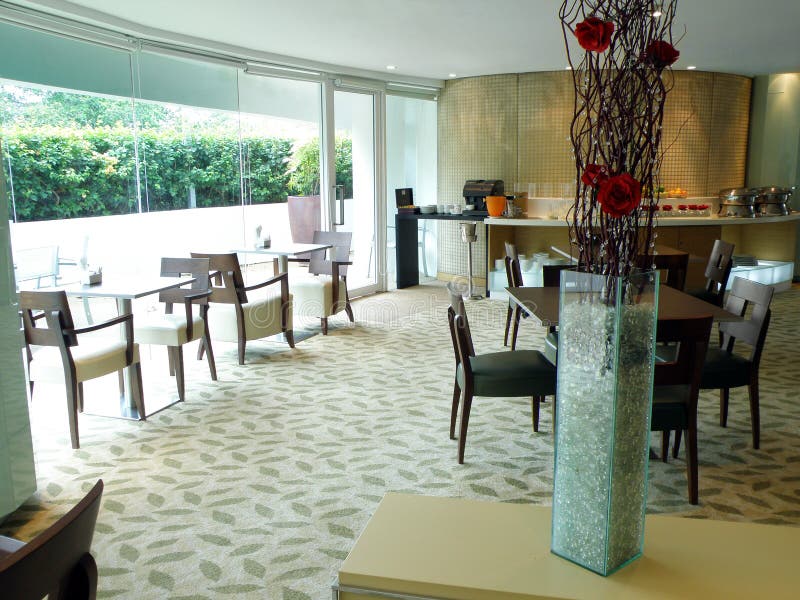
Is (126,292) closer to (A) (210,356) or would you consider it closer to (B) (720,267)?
(A) (210,356)

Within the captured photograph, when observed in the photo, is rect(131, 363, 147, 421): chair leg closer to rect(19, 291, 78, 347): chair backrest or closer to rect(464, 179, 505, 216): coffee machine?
rect(19, 291, 78, 347): chair backrest

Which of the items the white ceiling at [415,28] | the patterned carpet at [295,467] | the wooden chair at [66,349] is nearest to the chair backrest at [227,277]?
the patterned carpet at [295,467]

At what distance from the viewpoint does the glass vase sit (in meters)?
1.77

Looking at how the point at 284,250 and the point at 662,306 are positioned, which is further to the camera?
the point at 284,250

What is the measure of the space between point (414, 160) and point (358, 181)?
4.75 ft

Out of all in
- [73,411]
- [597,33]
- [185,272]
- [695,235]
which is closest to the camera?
[597,33]

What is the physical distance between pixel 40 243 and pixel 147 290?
1529 mm

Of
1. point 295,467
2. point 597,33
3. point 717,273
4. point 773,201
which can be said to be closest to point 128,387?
point 295,467

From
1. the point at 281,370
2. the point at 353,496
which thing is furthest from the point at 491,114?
the point at 353,496

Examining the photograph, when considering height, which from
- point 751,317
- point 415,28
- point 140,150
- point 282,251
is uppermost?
point 415,28

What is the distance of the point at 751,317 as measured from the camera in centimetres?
438

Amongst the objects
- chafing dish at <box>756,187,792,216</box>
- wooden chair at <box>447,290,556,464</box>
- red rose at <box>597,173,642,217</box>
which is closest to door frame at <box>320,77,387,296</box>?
chafing dish at <box>756,187,792,216</box>

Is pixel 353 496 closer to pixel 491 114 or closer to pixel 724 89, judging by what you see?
pixel 491 114

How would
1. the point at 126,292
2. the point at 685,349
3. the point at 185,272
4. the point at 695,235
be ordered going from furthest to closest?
the point at 695,235
the point at 185,272
the point at 126,292
the point at 685,349
